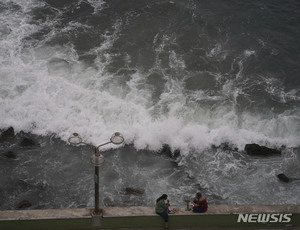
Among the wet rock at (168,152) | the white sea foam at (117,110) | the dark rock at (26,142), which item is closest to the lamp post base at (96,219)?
the wet rock at (168,152)

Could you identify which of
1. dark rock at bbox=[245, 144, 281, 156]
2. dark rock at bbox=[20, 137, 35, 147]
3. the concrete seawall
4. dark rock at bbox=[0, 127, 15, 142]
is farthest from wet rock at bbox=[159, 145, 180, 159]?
dark rock at bbox=[0, 127, 15, 142]

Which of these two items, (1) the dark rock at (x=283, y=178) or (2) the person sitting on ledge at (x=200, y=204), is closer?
(2) the person sitting on ledge at (x=200, y=204)

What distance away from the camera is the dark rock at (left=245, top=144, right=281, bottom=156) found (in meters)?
23.4

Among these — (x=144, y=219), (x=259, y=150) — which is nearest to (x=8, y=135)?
(x=144, y=219)

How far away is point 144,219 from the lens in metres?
16.6

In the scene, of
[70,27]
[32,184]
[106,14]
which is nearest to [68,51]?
[70,27]

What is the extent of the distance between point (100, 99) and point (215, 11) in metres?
14.2

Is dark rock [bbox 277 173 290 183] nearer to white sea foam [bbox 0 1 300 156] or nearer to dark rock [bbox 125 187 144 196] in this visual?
white sea foam [bbox 0 1 300 156]

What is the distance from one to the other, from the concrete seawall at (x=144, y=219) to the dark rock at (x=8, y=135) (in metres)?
7.76

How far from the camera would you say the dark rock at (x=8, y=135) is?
925 inches

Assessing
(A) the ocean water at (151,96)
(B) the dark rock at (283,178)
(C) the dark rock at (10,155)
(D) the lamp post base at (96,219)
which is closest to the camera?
(D) the lamp post base at (96,219)

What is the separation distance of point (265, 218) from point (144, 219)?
5.20m

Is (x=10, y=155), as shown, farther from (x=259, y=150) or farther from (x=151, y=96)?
(x=259, y=150)

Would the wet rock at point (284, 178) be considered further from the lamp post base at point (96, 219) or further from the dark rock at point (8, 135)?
the dark rock at point (8, 135)
